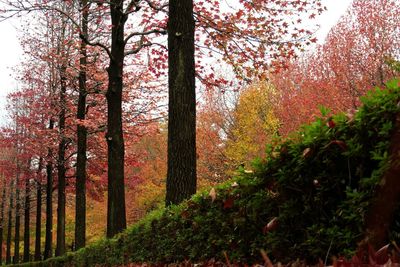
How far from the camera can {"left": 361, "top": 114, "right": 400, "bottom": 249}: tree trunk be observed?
213 centimetres

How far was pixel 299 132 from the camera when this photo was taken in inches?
118

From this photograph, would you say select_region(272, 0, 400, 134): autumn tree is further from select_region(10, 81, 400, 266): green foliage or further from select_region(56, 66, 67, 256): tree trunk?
select_region(10, 81, 400, 266): green foliage

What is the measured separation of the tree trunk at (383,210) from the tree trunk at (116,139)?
10820 millimetres

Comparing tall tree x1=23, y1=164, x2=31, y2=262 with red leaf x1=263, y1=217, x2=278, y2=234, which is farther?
tall tree x1=23, y1=164, x2=31, y2=262

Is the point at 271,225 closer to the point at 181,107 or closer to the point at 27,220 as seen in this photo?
the point at 181,107

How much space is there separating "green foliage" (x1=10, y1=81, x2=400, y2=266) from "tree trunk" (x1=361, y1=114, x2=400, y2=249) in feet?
0.17

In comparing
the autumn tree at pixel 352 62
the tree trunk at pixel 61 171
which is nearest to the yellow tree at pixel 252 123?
the autumn tree at pixel 352 62

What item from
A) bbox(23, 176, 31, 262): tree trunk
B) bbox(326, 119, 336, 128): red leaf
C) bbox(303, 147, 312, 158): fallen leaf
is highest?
bbox(326, 119, 336, 128): red leaf

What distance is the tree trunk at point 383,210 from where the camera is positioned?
2131 millimetres

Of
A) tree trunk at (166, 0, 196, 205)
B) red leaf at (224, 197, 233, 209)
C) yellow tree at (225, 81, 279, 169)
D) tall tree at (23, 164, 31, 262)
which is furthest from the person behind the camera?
tall tree at (23, 164, 31, 262)

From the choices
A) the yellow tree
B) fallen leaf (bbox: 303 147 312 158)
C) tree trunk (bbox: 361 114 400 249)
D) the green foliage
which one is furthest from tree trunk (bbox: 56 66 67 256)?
tree trunk (bbox: 361 114 400 249)

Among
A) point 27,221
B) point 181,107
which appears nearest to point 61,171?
point 27,221

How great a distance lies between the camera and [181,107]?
845 centimetres

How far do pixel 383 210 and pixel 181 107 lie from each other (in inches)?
253
